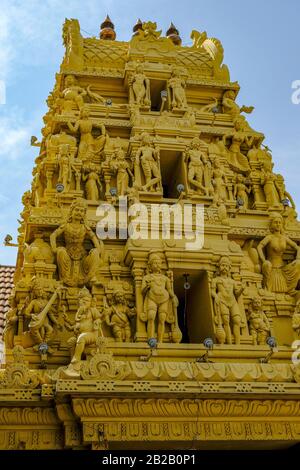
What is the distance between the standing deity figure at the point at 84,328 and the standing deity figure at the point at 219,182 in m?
4.91

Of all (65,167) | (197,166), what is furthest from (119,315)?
(197,166)

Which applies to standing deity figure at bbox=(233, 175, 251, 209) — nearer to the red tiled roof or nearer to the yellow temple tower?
the yellow temple tower

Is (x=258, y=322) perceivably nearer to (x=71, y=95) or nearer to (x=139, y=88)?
(x=139, y=88)

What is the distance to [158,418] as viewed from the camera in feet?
31.7

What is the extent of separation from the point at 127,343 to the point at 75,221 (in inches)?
119

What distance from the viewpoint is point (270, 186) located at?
50.3 ft

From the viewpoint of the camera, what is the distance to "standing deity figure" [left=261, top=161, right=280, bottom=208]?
Answer: 15.1 m

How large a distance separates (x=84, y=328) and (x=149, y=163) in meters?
5.40

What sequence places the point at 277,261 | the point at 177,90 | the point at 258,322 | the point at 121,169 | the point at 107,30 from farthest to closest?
the point at 107,30, the point at 177,90, the point at 121,169, the point at 277,261, the point at 258,322

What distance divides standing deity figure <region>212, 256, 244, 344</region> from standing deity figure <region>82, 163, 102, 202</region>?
12.2 feet

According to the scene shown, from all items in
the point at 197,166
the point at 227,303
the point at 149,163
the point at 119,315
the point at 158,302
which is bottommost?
the point at 119,315

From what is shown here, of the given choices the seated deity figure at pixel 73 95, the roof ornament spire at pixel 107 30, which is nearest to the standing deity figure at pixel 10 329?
the seated deity figure at pixel 73 95

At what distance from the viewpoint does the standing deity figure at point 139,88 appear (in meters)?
16.4
